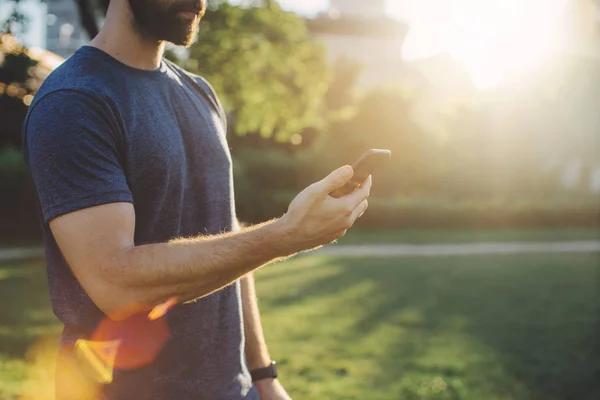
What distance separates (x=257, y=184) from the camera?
83.4ft

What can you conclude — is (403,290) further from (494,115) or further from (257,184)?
(494,115)

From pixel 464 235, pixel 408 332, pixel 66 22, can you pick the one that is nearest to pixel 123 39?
pixel 408 332

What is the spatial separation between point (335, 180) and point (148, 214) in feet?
1.71

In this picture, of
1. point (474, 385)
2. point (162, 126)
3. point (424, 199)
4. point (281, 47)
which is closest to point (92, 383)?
point (162, 126)

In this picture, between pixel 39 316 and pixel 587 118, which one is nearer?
pixel 39 316

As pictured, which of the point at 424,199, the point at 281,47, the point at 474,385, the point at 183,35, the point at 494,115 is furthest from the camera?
the point at 494,115

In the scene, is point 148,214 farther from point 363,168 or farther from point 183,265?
point 363,168

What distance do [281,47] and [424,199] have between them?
10.5m

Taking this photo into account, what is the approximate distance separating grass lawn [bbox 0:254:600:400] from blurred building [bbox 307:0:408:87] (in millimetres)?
47450

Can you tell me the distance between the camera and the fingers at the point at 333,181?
155cm

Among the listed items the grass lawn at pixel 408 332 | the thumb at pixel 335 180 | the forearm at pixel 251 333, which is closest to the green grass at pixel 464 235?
the grass lawn at pixel 408 332

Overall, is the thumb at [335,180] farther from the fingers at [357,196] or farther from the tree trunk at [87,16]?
the tree trunk at [87,16]

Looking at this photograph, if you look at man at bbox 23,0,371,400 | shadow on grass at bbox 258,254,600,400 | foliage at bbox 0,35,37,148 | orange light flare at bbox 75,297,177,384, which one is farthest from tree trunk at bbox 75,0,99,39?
orange light flare at bbox 75,297,177,384

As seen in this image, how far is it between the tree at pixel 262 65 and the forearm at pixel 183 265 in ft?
40.6
